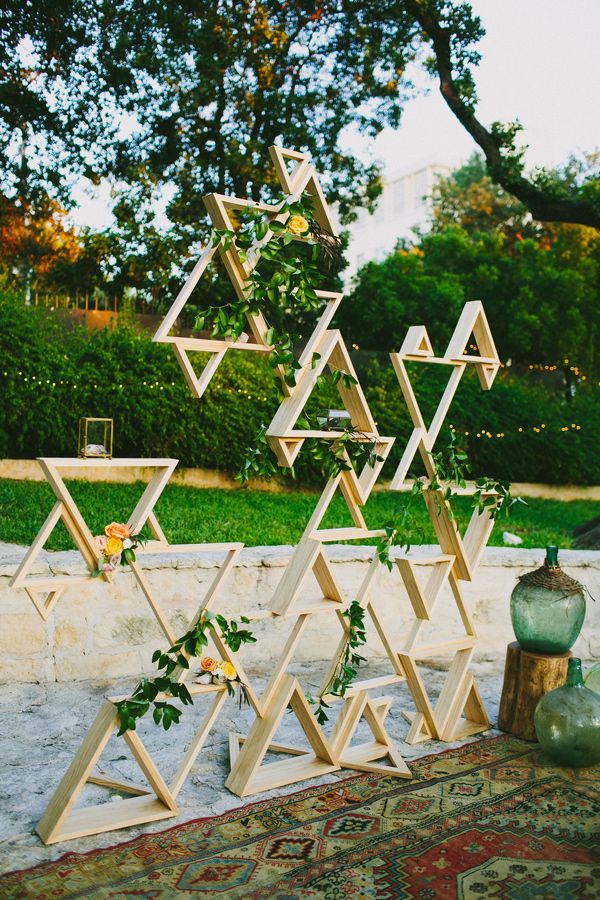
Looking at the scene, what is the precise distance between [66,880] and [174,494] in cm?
380

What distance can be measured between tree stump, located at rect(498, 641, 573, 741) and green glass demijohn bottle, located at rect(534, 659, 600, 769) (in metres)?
0.21

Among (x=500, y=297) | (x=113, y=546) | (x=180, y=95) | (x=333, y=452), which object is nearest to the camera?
(x=113, y=546)

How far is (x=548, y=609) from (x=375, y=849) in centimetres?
108

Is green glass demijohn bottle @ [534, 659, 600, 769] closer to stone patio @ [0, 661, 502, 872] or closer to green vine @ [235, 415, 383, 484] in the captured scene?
stone patio @ [0, 661, 502, 872]

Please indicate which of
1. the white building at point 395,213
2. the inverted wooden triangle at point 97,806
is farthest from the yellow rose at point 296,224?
the white building at point 395,213

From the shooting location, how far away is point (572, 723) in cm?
246

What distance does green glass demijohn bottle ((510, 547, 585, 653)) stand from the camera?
272 cm

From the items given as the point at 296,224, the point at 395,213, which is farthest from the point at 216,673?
the point at 395,213

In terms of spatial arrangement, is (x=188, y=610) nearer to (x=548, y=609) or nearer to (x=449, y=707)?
(x=449, y=707)

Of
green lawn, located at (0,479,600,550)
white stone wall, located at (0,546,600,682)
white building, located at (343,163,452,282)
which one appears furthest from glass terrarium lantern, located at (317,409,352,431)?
white building, located at (343,163,452,282)

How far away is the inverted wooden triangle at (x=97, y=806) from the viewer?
6.54 feet

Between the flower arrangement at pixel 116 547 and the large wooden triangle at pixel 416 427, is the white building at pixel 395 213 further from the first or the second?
the flower arrangement at pixel 116 547

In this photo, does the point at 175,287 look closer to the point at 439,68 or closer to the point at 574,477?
the point at 439,68

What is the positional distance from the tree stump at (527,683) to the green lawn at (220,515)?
3.79ft
